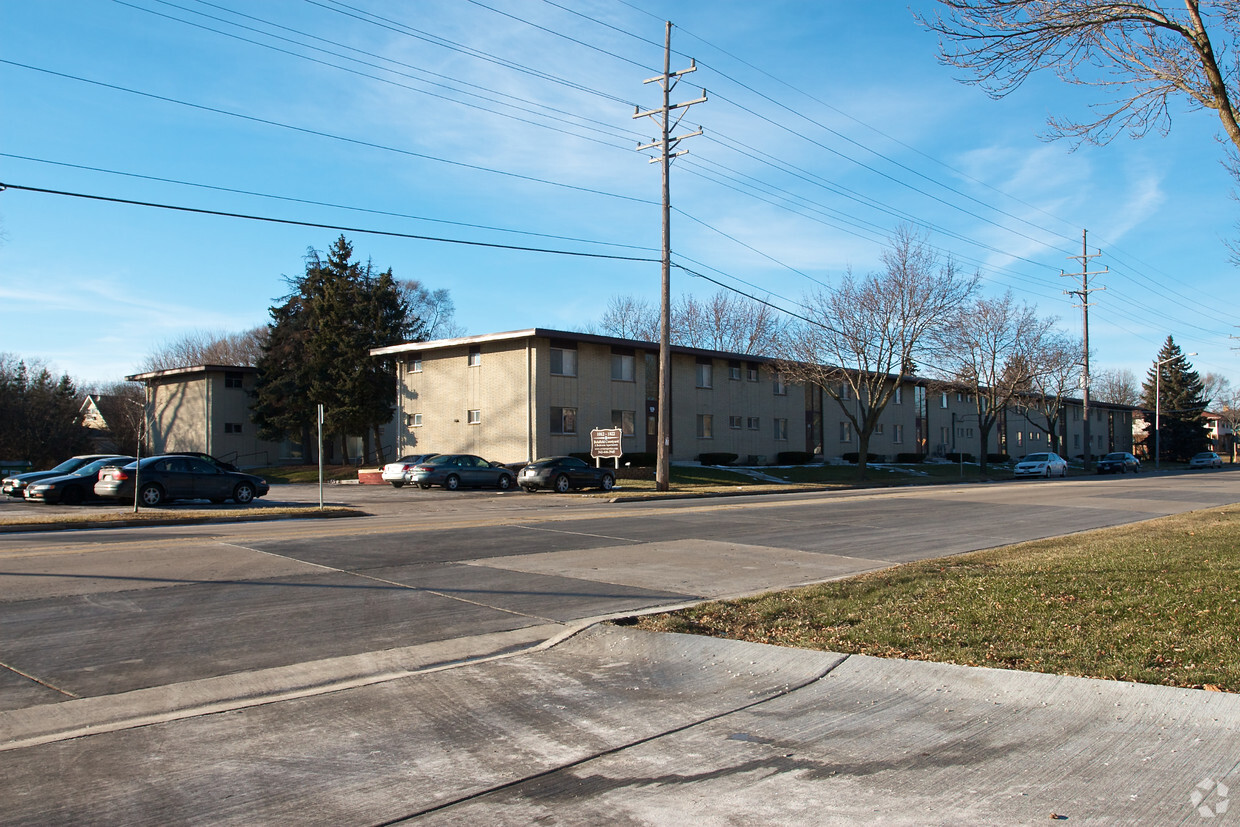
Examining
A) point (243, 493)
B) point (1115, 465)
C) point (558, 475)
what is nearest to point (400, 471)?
point (558, 475)

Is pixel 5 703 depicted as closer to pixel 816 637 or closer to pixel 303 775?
pixel 303 775

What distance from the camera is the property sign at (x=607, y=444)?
35906 millimetres

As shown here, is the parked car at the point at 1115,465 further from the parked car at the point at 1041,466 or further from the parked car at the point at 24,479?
the parked car at the point at 24,479

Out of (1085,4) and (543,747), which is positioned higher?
(1085,4)

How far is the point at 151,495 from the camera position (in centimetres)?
2403

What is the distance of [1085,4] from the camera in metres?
11.0

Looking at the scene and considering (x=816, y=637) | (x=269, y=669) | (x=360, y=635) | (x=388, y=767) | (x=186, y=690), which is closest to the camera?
(x=388, y=767)

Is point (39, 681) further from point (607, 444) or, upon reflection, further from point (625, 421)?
point (625, 421)

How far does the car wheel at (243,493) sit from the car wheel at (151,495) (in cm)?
224

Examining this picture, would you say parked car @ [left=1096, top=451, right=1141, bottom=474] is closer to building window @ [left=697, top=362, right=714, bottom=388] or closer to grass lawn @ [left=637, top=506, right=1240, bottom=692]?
building window @ [left=697, top=362, right=714, bottom=388]

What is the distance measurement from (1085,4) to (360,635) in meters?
11.0

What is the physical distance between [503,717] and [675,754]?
1.33 metres

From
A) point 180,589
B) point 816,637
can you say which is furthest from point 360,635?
point 816,637

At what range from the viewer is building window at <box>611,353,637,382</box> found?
43594 millimetres
